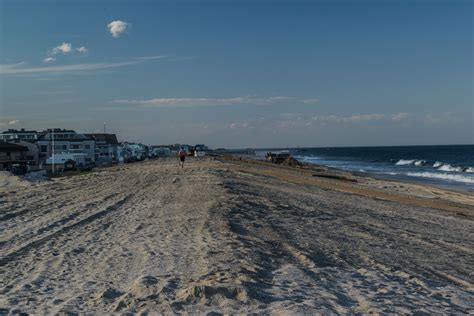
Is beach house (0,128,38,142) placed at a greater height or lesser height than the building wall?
greater

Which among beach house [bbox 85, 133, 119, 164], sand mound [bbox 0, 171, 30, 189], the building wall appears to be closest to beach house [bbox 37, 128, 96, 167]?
the building wall

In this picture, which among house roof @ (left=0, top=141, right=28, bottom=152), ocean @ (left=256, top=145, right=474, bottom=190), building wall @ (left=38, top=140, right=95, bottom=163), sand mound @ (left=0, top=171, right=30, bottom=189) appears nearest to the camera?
sand mound @ (left=0, top=171, right=30, bottom=189)

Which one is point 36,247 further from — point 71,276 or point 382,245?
point 382,245

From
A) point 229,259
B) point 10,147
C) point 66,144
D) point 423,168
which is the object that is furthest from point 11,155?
point 229,259

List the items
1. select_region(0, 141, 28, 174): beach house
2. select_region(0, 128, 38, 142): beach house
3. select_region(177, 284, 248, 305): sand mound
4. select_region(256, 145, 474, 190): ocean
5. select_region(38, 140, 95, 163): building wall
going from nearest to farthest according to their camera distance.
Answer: select_region(177, 284, 248, 305): sand mound, select_region(256, 145, 474, 190): ocean, select_region(0, 141, 28, 174): beach house, select_region(38, 140, 95, 163): building wall, select_region(0, 128, 38, 142): beach house

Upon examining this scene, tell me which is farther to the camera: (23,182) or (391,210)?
(23,182)

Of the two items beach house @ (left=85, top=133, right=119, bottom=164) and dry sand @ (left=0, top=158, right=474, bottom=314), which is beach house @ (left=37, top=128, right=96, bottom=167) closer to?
beach house @ (left=85, top=133, right=119, bottom=164)

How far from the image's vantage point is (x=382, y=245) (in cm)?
1120

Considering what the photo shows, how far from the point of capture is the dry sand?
642cm

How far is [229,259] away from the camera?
8.36 m

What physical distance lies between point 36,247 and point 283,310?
6067 millimetres

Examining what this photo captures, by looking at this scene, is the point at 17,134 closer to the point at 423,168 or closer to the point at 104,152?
the point at 104,152

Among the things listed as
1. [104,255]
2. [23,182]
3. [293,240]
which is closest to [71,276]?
[104,255]

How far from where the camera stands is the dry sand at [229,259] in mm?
6422
